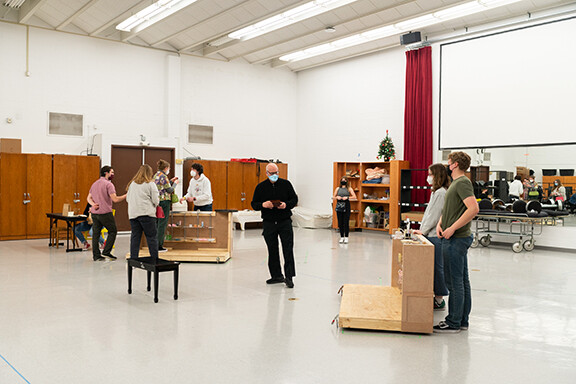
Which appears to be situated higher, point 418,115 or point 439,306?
point 418,115

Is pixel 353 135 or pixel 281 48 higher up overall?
pixel 281 48

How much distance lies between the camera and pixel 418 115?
1284 cm

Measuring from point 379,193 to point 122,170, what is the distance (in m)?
7.08

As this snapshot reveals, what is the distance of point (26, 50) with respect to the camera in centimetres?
1152

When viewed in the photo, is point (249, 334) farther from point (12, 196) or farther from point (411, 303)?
point (12, 196)

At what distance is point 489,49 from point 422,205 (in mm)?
3997

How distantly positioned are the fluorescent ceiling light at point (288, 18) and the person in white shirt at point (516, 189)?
5.30 m

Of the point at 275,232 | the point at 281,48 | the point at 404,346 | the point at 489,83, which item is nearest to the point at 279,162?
the point at 281,48

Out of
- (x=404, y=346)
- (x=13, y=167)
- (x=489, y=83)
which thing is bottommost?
(x=404, y=346)

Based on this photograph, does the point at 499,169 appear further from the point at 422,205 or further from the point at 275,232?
the point at 275,232

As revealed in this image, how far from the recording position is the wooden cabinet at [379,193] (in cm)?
1300

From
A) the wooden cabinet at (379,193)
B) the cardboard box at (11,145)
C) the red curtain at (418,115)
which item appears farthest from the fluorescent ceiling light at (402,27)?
the cardboard box at (11,145)

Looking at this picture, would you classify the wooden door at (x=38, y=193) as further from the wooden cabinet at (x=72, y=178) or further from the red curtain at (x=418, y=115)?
the red curtain at (x=418, y=115)

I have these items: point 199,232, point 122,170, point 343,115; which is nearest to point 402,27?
point 343,115
